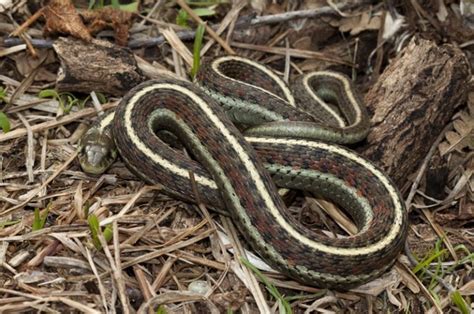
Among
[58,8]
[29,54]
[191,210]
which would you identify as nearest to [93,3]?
[58,8]

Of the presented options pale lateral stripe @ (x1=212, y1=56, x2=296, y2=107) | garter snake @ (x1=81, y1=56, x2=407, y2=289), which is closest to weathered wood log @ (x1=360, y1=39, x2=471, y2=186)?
garter snake @ (x1=81, y1=56, x2=407, y2=289)

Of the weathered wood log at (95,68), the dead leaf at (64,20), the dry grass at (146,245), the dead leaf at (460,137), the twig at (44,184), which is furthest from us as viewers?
the dead leaf at (64,20)

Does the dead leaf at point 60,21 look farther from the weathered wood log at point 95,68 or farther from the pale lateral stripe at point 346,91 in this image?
the pale lateral stripe at point 346,91

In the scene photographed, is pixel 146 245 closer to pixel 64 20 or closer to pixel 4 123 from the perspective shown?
pixel 4 123

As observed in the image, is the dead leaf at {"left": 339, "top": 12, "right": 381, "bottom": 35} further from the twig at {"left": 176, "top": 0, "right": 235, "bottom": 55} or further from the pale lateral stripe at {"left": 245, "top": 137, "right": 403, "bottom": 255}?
the pale lateral stripe at {"left": 245, "top": 137, "right": 403, "bottom": 255}

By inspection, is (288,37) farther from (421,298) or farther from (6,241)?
(6,241)

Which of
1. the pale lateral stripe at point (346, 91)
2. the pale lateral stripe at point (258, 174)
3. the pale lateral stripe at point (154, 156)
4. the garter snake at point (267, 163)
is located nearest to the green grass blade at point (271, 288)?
the garter snake at point (267, 163)
